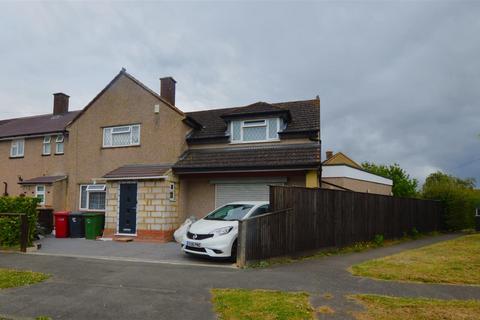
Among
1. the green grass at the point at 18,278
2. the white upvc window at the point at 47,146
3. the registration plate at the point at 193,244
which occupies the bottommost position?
the green grass at the point at 18,278

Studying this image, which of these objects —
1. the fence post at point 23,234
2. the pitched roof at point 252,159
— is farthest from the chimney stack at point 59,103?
the fence post at point 23,234

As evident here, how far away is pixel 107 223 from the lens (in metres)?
14.9

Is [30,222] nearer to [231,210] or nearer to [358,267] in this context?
[231,210]

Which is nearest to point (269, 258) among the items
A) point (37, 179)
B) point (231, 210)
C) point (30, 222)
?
point (231, 210)

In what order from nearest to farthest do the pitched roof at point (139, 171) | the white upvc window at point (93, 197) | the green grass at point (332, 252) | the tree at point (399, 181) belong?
the green grass at point (332, 252), the pitched roof at point (139, 171), the white upvc window at point (93, 197), the tree at point (399, 181)

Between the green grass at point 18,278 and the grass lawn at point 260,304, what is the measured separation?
3902 mm

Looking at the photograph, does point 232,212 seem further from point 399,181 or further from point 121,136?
point 399,181

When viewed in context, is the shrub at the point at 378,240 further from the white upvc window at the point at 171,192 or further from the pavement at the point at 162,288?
the white upvc window at the point at 171,192

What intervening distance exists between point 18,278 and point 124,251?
4.12m

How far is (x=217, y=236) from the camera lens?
31.2 feet

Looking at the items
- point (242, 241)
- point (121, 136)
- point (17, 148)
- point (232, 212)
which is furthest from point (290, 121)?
point (17, 148)

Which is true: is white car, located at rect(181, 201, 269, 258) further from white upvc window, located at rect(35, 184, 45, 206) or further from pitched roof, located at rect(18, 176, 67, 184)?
white upvc window, located at rect(35, 184, 45, 206)

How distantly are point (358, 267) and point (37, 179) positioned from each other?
16170 mm

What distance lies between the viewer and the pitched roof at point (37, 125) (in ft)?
65.9
